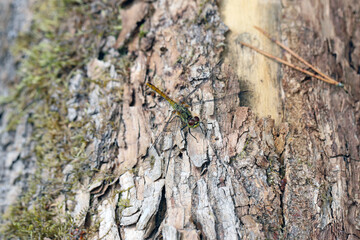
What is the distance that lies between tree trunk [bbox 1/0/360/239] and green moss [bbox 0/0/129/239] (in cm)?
11

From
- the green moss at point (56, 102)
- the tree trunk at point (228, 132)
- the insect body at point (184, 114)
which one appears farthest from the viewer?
the green moss at point (56, 102)

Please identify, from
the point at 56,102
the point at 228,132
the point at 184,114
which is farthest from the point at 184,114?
the point at 56,102

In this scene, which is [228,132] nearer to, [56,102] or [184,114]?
[184,114]

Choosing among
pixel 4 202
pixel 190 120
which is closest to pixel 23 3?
pixel 4 202

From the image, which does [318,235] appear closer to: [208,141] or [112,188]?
[208,141]

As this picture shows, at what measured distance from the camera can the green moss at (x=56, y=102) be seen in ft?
10.6

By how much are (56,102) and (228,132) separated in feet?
7.79

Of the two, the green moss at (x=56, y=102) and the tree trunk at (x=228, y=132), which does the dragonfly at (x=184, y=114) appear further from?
the green moss at (x=56, y=102)

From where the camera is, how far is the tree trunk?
2549mm

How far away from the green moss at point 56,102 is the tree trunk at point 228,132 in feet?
0.35

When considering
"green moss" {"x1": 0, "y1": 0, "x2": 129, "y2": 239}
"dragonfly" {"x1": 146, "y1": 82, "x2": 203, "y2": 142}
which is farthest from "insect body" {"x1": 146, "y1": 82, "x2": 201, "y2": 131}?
"green moss" {"x1": 0, "y1": 0, "x2": 129, "y2": 239}

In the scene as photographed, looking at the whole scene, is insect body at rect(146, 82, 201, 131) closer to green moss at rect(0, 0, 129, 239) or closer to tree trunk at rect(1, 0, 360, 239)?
tree trunk at rect(1, 0, 360, 239)

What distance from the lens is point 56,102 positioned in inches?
154

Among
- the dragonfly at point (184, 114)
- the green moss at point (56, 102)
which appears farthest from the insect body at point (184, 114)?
the green moss at point (56, 102)
